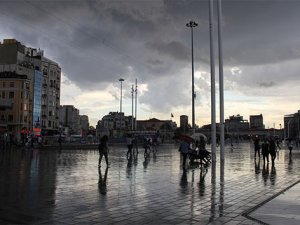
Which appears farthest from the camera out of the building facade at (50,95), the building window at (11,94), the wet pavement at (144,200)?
the building facade at (50,95)

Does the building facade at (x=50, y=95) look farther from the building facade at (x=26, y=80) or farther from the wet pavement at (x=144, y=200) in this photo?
the wet pavement at (x=144, y=200)

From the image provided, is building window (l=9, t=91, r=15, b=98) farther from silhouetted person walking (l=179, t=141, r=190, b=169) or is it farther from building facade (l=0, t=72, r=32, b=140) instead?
silhouetted person walking (l=179, t=141, r=190, b=169)

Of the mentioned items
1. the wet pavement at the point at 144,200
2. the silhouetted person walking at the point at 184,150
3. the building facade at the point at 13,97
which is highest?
the building facade at the point at 13,97

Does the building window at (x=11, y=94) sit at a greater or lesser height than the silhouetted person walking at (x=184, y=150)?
greater

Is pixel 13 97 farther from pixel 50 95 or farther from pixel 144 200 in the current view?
pixel 144 200

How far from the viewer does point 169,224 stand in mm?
7484

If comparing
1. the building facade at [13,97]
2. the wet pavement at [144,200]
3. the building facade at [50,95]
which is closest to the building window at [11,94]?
the building facade at [13,97]

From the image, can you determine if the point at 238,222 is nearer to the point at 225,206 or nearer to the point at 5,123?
the point at 225,206

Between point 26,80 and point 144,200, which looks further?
point 26,80

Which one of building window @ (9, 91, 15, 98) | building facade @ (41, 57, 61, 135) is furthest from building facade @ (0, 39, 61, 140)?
building window @ (9, 91, 15, 98)

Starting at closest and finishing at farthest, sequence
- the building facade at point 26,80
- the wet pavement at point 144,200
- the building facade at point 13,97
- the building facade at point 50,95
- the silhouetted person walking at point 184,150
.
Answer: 1. the wet pavement at point 144,200
2. the silhouetted person walking at point 184,150
3. the building facade at point 13,97
4. the building facade at point 26,80
5. the building facade at point 50,95

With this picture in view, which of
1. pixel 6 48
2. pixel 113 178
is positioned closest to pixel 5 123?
pixel 6 48

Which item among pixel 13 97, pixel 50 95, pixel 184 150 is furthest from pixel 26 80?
pixel 184 150

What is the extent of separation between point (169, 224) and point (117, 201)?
2.79 m
